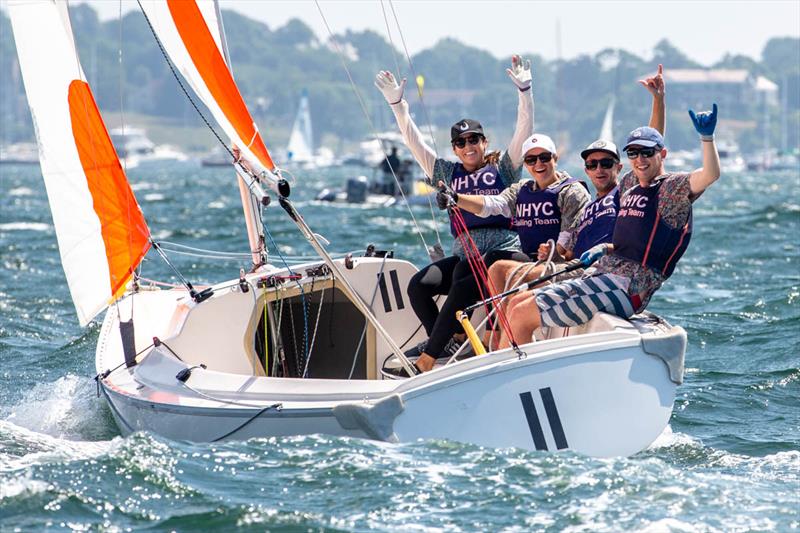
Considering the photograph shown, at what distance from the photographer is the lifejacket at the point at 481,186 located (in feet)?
19.4

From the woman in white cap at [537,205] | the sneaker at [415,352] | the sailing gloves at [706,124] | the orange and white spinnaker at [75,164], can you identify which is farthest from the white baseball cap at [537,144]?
the orange and white spinnaker at [75,164]

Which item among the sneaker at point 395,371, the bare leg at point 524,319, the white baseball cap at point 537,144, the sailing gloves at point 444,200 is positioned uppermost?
the white baseball cap at point 537,144

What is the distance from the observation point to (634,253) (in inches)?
205

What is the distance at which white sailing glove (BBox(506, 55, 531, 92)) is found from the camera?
5.80 meters

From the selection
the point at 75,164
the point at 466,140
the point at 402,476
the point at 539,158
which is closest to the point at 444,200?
the point at 539,158

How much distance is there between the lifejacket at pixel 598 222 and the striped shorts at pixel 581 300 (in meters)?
0.27

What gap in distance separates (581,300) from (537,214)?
0.71 metres

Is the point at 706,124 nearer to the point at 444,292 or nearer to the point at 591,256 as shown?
the point at 591,256

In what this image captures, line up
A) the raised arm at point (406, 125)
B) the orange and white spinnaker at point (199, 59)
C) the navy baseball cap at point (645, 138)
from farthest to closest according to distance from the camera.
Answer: the orange and white spinnaker at point (199, 59), the raised arm at point (406, 125), the navy baseball cap at point (645, 138)

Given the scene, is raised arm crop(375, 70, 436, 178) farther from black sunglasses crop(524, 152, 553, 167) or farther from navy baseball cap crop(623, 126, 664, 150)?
navy baseball cap crop(623, 126, 664, 150)

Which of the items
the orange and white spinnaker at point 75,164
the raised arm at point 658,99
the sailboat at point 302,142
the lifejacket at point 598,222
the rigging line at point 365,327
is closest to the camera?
the lifejacket at point 598,222

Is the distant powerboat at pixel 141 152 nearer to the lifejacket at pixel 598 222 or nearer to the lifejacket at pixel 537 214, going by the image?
the lifejacket at pixel 537 214

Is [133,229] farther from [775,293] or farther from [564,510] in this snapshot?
[775,293]

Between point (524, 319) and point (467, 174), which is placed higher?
point (467, 174)
